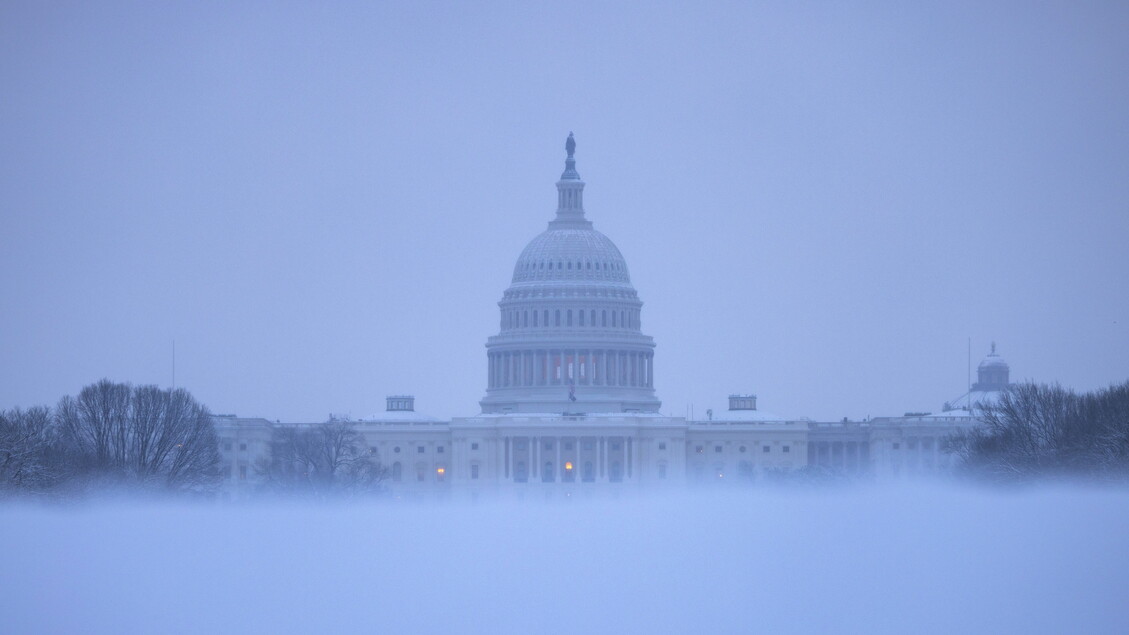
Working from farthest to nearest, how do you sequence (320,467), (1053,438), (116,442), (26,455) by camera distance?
(320,467), (116,442), (1053,438), (26,455)

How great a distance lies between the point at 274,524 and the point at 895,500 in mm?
28548

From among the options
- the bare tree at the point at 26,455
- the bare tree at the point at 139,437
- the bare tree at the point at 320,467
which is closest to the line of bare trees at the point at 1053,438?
the bare tree at the point at 320,467

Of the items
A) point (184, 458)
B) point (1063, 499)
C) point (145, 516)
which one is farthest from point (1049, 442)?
point (145, 516)

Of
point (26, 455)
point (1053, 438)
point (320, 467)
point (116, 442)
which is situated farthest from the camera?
point (320, 467)

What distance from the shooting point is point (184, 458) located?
5787 inches

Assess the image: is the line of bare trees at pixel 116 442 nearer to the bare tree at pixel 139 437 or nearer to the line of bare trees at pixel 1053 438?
the bare tree at pixel 139 437

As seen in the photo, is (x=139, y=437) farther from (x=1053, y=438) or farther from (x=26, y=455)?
(x=1053, y=438)

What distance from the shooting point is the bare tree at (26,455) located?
116938mm

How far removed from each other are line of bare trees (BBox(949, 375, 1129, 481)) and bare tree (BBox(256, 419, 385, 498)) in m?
31.9

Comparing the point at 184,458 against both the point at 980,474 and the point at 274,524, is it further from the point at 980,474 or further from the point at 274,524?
the point at 274,524

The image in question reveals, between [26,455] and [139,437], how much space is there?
79.0ft

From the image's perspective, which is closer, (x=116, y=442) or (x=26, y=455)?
(x=26, y=455)

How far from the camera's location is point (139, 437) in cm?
14662

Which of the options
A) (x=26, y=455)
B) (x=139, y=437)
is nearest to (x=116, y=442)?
(x=139, y=437)
